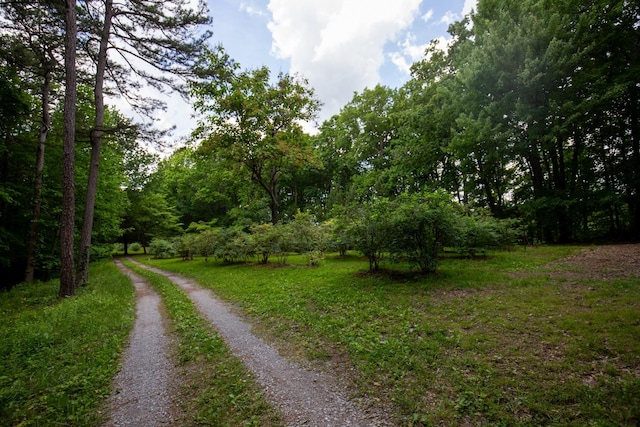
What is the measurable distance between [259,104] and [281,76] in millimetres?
3108

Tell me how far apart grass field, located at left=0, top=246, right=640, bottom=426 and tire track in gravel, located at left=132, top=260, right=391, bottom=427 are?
206mm

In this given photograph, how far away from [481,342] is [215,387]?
4127 millimetres

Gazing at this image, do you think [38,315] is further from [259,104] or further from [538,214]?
[538,214]

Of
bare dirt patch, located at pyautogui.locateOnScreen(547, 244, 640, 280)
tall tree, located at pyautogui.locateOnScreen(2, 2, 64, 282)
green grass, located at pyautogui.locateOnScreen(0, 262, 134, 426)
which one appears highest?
tall tree, located at pyautogui.locateOnScreen(2, 2, 64, 282)

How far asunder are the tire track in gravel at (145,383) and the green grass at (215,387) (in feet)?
0.67

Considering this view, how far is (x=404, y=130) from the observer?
23578mm

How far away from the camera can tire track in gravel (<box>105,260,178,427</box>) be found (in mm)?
3229

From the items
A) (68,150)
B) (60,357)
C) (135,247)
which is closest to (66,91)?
(68,150)

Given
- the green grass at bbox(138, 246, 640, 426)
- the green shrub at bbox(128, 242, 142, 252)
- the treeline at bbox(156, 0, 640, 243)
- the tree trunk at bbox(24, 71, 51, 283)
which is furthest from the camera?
the green shrub at bbox(128, 242, 142, 252)

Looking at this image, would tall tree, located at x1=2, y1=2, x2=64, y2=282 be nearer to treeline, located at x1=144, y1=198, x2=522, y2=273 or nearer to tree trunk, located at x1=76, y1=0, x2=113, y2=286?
tree trunk, located at x1=76, y1=0, x2=113, y2=286

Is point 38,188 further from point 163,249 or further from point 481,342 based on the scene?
point 481,342

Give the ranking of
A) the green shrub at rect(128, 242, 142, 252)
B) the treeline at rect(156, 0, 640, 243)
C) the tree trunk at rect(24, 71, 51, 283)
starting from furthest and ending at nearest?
the green shrub at rect(128, 242, 142, 252) → the treeline at rect(156, 0, 640, 243) → the tree trunk at rect(24, 71, 51, 283)

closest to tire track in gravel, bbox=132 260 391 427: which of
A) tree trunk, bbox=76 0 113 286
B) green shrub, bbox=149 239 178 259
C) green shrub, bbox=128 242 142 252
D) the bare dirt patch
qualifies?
the bare dirt patch

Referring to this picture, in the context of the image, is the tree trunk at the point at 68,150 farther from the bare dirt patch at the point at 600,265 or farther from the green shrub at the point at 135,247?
the green shrub at the point at 135,247
